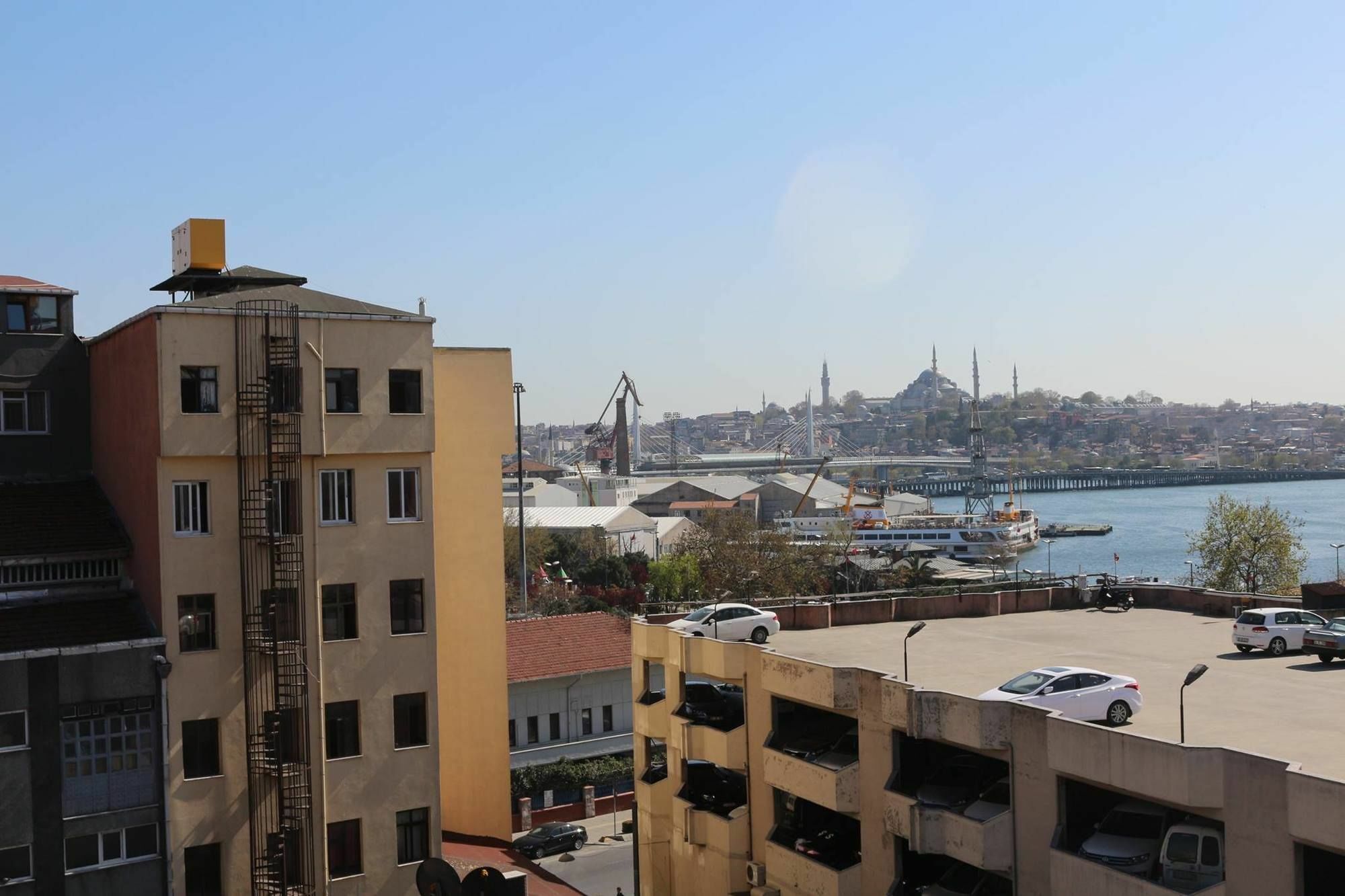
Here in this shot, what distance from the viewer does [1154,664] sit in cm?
1892

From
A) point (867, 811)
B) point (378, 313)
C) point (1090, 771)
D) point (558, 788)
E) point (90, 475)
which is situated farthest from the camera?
point (558, 788)

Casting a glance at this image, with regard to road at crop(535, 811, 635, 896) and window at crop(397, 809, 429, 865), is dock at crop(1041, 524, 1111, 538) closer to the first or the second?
road at crop(535, 811, 635, 896)

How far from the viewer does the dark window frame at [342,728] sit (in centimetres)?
1711

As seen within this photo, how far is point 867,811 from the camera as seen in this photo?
648 inches

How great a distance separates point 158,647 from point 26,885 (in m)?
3.07

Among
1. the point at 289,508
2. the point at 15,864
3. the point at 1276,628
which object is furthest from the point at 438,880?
the point at 1276,628

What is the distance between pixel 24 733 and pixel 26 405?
18.9 feet

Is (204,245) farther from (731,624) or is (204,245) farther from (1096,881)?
(1096,881)

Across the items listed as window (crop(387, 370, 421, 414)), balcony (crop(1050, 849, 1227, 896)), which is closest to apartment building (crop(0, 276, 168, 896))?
window (crop(387, 370, 421, 414))

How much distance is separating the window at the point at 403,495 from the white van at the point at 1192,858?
10.5 meters

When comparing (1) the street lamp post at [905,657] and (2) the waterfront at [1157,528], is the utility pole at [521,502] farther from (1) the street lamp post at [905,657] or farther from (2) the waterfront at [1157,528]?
(2) the waterfront at [1157,528]

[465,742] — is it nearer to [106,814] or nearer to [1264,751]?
[106,814]

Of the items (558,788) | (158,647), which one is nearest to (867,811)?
(158,647)

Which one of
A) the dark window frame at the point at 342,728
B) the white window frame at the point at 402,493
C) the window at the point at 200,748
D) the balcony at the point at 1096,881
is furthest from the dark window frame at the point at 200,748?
the balcony at the point at 1096,881
